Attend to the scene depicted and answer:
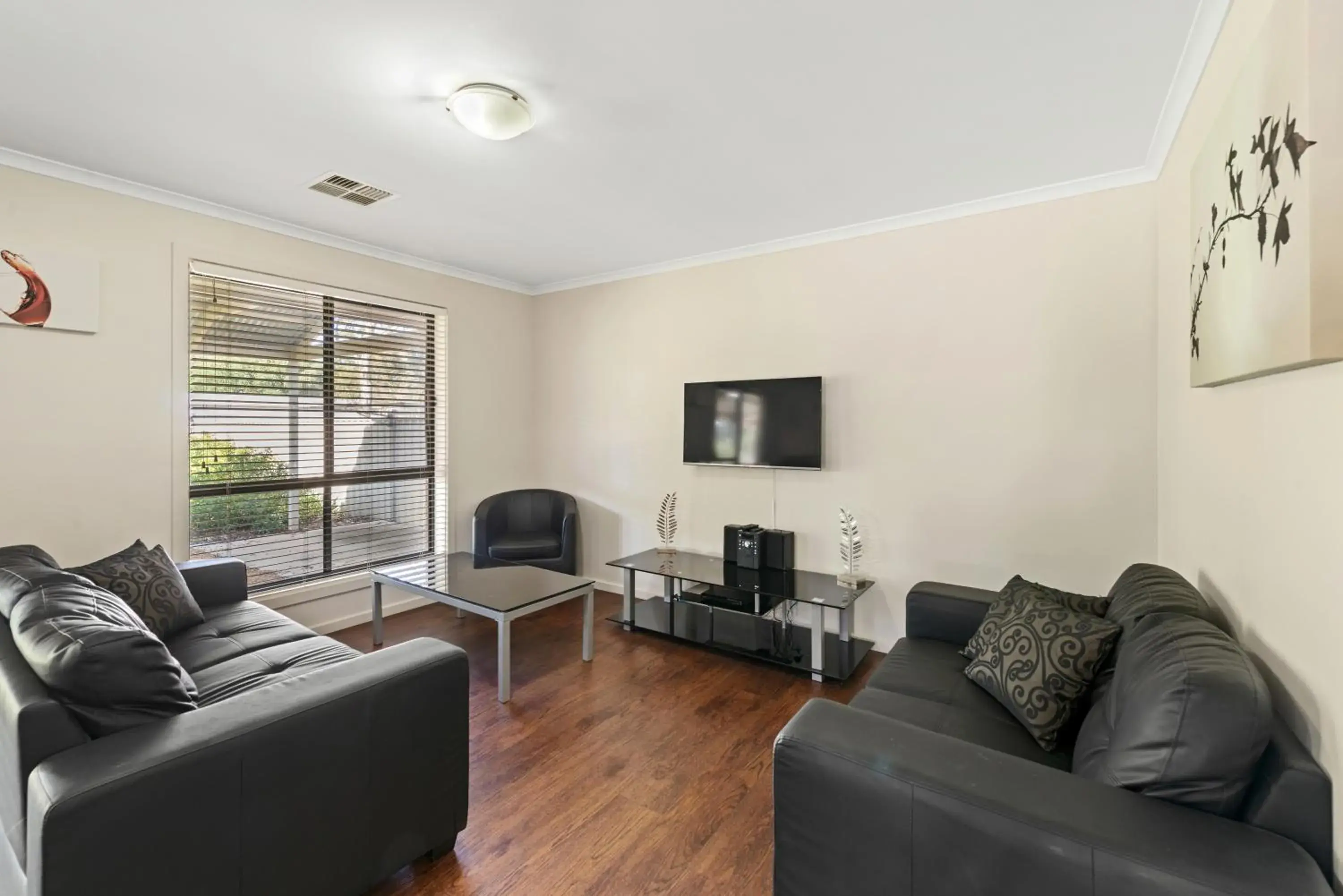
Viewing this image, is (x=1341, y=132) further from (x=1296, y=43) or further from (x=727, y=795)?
(x=727, y=795)

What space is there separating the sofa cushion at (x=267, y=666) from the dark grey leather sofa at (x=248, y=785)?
0.10ft

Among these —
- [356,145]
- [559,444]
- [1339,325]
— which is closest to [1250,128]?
[1339,325]

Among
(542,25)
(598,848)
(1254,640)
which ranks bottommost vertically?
(598,848)

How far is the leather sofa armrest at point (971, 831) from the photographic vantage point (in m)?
1.02

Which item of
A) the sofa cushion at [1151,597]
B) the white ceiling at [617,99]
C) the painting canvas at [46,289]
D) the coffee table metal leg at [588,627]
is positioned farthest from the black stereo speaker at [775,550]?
the painting canvas at [46,289]

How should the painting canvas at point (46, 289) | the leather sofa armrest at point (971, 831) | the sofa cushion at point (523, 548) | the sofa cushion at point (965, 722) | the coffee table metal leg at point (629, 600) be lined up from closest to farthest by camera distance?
1. the leather sofa armrest at point (971, 831)
2. the sofa cushion at point (965, 722)
3. the painting canvas at point (46, 289)
4. the coffee table metal leg at point (629, 600)
5. the sofa cushion at point (523, 548)

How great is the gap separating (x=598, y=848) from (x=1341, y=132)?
2449 mm

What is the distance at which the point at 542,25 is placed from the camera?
70.6 inches

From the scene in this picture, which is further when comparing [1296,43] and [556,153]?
[556,153]

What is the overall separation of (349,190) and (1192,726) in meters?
3.73

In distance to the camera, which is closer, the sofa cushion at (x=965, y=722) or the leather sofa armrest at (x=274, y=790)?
the leather sofa armrest at (x=274, y=790)

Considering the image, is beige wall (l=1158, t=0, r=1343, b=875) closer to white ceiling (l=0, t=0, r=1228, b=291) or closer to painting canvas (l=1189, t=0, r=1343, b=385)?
painting canvas (l=1189, t=0, r=1343, b=385)

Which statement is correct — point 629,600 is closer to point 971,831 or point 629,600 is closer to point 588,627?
point 588,627

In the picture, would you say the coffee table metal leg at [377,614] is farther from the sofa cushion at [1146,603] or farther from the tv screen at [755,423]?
the sofa cushion at [1146,603]
